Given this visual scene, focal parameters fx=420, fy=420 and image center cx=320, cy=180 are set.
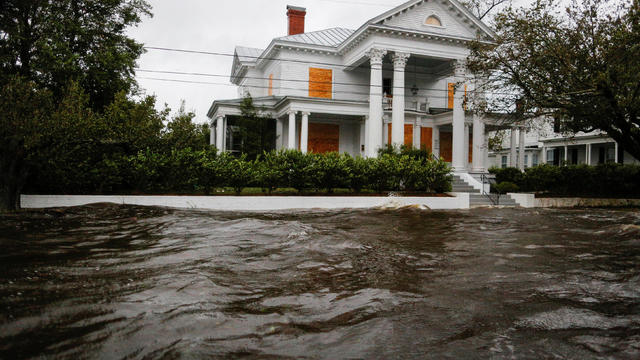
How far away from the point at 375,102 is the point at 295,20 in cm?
1189

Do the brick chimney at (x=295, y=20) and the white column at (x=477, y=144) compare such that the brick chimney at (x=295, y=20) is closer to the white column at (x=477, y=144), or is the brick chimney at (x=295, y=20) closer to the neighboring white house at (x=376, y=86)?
the neighboring white house at (x=376, y=86)

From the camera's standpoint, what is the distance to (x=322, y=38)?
28500 millimetres

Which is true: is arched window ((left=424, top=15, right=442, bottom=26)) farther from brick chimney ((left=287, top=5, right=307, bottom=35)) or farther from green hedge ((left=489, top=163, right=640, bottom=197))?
brick chimney ((left=287, top=5, right=307, bottom=35))

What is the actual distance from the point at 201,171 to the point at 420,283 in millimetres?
11111

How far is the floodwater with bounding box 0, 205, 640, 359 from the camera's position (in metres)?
3.46

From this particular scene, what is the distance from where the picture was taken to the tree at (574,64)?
12.6 metres

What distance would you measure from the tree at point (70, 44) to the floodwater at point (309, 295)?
11606 mm

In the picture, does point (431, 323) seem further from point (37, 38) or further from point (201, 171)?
Answer: point (37, 38)

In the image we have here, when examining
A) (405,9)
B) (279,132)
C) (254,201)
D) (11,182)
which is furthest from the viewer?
(279,132)

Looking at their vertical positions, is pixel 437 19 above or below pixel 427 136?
above

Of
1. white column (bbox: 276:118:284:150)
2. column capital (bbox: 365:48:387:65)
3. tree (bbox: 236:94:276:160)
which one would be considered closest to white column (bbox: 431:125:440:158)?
column capital (bbox: 365:48:387:65)

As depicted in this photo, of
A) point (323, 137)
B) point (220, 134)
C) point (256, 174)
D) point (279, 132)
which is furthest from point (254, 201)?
point (323, 137)

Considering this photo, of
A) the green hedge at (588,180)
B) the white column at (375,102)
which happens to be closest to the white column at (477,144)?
the green hedge at (588,180)

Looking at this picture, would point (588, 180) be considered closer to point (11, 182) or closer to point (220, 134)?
point (220, 134)
